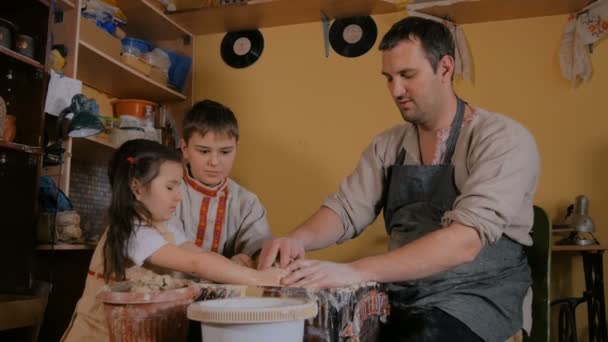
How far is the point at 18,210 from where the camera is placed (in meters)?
1.96

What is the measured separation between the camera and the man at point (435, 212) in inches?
48.9

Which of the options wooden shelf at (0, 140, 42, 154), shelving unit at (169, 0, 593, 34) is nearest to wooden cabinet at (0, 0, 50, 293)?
wooden shelf at (0, 140, 42, 154)

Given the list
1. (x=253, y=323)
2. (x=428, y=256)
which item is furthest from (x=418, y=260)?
(x=253, y=323)

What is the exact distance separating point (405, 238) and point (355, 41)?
165cm

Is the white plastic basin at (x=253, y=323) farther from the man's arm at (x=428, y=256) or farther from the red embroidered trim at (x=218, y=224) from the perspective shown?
the red embroidered trim at (x=218, y=224)

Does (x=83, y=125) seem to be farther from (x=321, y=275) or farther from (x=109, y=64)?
(x=321, y=275)

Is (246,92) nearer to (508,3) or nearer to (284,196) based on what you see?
(284,196)

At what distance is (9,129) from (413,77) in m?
1.40

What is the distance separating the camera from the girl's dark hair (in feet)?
4.56

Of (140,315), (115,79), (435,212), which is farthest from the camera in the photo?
(115,79)

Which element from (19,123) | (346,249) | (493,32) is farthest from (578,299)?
(19,123)

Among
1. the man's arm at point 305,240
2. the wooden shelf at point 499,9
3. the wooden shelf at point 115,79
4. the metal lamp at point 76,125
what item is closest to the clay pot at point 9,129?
the metal lamp at point 76,125

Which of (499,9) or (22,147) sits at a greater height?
(499,9)

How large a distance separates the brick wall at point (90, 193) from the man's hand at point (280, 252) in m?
1.45
